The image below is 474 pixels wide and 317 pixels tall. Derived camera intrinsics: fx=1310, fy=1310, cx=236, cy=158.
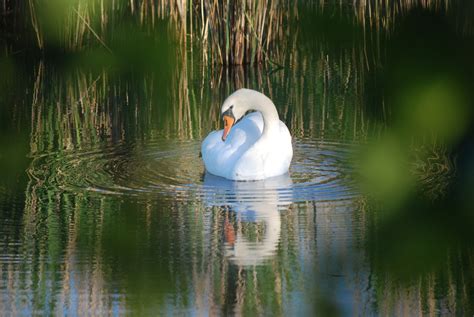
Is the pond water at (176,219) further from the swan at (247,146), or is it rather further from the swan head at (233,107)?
the swan head at (233,107)

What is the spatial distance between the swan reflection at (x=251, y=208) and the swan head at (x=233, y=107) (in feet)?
1.33

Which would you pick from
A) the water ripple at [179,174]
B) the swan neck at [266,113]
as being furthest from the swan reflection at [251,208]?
the swan neck at [266,113]

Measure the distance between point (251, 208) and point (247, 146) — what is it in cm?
131

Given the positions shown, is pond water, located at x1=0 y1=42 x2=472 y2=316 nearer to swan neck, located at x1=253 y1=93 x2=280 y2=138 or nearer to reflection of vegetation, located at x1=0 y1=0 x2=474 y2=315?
reflection of vegetation, located at x1=0 y1=0 x2=474 y2=315

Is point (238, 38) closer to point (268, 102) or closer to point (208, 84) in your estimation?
point (208, 84)

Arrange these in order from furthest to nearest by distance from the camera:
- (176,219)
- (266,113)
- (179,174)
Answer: (266,113) → (179,174) → (176,219)

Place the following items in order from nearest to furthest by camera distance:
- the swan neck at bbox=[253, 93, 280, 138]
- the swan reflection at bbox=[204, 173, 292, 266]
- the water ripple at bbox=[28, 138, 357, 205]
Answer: the swan reflection at bbox=[204, 173, 292, 266] < the water ripple at bbox=[28, 138, 357, 205] < the swan neck at bbox=[253, 93, 280, 138]

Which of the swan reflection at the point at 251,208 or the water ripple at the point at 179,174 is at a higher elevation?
the water ripple at the point at 179,174

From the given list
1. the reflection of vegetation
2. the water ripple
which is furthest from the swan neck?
the reflection of vegetation

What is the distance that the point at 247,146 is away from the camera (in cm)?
988

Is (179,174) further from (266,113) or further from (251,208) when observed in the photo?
(251,208)

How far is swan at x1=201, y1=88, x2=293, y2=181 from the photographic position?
9.55 metres

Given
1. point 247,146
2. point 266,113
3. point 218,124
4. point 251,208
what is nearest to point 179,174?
point 247,146

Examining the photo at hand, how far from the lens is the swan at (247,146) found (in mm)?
9547
